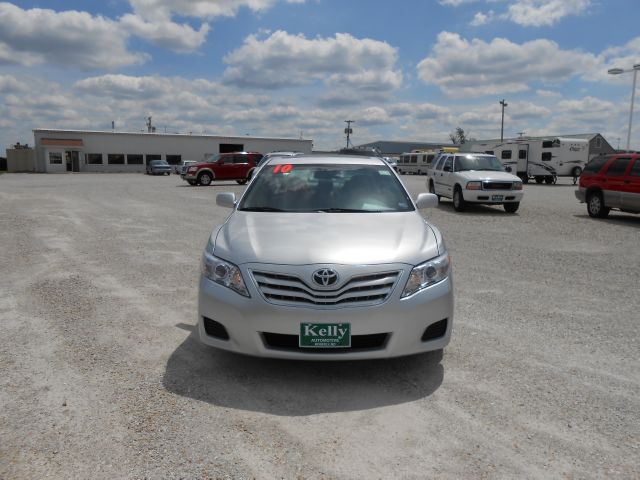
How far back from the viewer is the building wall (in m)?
55.2

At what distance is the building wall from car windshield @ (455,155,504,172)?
51146mm

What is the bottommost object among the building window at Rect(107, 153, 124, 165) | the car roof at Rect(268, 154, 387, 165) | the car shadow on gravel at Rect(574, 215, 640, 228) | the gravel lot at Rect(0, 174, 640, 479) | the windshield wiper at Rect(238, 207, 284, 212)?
the gravel lot at Rect(0, 174, 640, 479)

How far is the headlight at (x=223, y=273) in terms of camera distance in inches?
146

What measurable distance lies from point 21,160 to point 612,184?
56.9m

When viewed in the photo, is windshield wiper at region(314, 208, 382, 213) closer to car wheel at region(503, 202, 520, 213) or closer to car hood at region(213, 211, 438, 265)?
car hood at region(213, 211, 438, 265)

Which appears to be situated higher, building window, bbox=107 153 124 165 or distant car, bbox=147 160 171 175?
building window, bbox=107 153 124 165

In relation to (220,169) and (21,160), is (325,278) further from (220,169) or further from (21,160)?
(21,160)

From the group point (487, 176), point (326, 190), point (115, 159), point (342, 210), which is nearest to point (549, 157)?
point (487, 176)

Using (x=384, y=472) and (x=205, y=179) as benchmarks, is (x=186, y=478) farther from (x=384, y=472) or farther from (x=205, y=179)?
(x=205, y=179)

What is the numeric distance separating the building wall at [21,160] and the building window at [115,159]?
7176 mm

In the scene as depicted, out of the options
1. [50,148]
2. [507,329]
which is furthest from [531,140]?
[50,148]

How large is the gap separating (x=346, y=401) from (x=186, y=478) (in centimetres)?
121

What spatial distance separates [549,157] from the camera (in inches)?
1300

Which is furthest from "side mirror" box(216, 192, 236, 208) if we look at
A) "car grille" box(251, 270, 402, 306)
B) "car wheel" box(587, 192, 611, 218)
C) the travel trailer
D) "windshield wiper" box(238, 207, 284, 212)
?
the travel trailer
